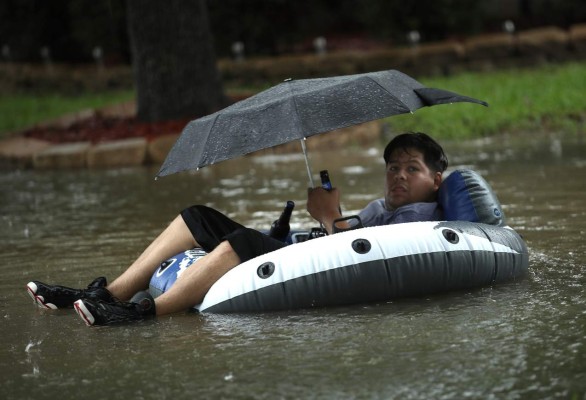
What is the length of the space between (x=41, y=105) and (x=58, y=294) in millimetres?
15744

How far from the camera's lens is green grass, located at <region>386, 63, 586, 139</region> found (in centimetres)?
1544

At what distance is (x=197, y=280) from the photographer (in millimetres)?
6246

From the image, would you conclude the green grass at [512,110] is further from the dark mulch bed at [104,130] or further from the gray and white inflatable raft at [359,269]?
the gray and white inflatable raft at [359,269]

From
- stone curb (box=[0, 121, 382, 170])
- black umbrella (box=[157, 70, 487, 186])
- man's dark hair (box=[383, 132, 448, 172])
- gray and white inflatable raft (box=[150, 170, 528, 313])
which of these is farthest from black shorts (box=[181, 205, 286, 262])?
Answer: stone curb (box=[0, 121, 382, 170])

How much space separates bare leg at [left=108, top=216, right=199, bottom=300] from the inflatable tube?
1.70 feet

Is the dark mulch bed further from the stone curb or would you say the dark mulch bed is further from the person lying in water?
the person lying in water

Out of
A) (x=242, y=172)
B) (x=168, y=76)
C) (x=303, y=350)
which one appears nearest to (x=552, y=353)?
(x=303, y=350)

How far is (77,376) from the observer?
502cm

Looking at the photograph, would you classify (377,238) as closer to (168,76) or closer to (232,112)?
(232,112)

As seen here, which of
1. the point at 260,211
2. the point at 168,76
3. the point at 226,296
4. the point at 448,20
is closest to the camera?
the point at 226,296

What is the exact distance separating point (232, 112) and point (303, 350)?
1.60 m

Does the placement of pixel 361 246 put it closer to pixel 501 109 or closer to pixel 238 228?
pixel 238 228

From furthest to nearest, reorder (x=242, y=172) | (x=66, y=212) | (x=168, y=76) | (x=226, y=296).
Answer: (x=168, y=76) → (x=242, y=172) → (x=66, y=212) → (x=226, y=296)

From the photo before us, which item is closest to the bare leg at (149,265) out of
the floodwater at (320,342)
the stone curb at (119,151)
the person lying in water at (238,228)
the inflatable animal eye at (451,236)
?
the person lying in water at (238,228)
